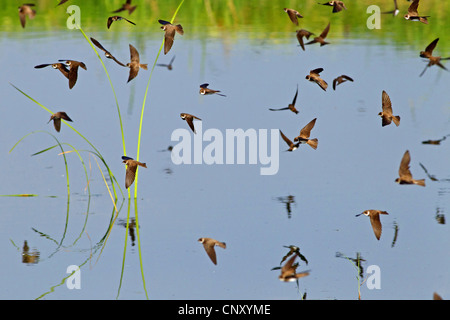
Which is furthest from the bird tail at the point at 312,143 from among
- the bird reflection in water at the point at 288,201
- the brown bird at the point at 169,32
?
the brown bird at the point at 169,32

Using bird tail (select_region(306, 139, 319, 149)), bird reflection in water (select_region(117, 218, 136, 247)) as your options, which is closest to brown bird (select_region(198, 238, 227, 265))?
bird reflection in water (select_region(117, 218, 136, 247))

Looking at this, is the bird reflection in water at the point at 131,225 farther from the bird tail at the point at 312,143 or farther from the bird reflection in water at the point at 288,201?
the bird tail at the point at 312,143

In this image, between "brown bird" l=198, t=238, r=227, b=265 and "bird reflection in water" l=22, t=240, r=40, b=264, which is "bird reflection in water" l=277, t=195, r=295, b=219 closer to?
"brown bird" l=198, t=238, r=227, b=265

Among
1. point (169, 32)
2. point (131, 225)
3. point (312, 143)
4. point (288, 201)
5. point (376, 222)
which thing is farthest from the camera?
point (288, 201)

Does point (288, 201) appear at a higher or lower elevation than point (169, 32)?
lower

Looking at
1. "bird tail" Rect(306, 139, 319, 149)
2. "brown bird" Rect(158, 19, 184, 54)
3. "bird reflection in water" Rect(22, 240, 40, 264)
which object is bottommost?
"bird reflection in water" Rect(22, 240, 40, 264)

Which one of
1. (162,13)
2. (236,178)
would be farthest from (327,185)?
(162,13)

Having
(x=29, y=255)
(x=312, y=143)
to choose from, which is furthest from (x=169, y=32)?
(x=29, y=255)

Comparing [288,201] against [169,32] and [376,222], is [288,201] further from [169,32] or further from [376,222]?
[169,32]

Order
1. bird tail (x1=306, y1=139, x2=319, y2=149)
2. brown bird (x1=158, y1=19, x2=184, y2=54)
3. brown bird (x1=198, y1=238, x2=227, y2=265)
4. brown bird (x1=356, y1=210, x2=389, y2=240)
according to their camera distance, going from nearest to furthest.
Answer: brown bird (x1=198, y1=238, x2=227, y2=265) < brown bird (x1=356, y1=210, x2=389, y2=240) < brown bird (x1=158, y1=19, x2=184, y2=54) < bird tail (x1=306, y1=139, x2=319, y2=149)

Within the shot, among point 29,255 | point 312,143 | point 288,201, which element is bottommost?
point 29,255

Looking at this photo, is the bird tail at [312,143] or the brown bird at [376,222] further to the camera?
the bird tail at [312,143]

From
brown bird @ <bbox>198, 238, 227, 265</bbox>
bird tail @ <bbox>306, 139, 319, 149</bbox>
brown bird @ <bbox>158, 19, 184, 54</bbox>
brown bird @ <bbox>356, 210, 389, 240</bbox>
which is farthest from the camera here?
bird tail @ <bbox>306, 139, 319, 149</bbox>
